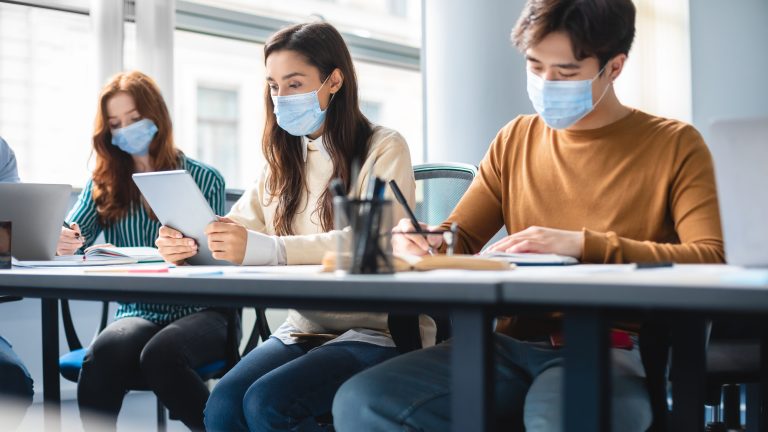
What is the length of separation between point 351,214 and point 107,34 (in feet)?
8.42

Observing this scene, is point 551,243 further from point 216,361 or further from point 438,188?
point 216,361

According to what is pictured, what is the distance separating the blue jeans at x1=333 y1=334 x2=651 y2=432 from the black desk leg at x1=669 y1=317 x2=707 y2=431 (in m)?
0.06

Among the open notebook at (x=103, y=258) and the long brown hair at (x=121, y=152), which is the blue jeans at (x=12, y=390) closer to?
the open notebook at (x=103, y=258)

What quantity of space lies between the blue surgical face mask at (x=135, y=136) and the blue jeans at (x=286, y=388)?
3.64ft

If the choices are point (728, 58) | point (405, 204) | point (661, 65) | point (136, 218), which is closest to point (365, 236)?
point (405, 204)

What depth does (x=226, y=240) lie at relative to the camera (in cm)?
157

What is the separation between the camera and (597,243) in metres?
1.31

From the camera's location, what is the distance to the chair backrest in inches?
80.5

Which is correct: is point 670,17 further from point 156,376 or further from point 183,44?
point 156,376

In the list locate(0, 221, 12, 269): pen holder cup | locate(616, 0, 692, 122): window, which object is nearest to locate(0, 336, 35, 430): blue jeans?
locate(0, 221, 12, 269): pen holder cup

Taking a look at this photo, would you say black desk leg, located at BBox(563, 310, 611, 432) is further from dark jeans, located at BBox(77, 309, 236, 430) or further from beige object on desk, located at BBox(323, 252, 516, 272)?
dark jeans, located at BBox(77, 309, 236, 430)

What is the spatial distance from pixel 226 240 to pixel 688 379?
2.84 ft

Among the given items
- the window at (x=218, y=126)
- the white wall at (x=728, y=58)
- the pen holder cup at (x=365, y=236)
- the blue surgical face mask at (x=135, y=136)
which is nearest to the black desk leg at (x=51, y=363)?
the blue surgical face mask at (x=135, y=136)

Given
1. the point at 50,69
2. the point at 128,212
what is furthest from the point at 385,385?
the point at 50,69
